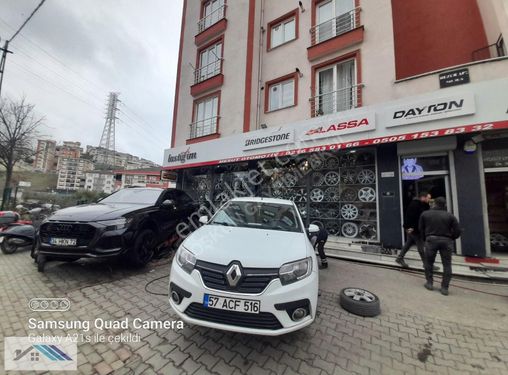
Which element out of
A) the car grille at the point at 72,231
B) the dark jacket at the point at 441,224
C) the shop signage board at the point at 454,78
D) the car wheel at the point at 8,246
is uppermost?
the shop signage board at the point at 454,78

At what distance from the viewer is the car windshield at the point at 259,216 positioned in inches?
132

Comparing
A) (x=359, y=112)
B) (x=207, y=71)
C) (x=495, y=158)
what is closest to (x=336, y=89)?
(x=359, y=112)

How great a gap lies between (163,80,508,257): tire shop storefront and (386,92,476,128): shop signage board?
Result: 2cm

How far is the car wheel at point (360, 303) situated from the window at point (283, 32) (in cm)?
1023

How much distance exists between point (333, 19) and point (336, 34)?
66 cm

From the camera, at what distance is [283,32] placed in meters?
9.91

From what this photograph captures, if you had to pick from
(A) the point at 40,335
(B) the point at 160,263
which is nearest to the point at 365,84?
(B) the point at 160,263

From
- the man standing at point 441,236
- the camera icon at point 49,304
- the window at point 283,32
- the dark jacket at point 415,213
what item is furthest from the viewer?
the window at point 283,32

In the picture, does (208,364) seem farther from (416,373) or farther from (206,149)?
(206,149)

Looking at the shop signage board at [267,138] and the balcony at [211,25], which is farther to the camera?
the balcony at [211,25]

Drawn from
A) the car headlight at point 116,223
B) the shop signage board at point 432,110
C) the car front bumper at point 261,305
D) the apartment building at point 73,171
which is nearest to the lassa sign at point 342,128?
the shop signage board at point 432,110

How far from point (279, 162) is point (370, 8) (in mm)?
6206

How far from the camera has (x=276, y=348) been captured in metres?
2.33

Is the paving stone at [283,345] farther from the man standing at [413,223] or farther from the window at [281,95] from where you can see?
the window at [281,95]
